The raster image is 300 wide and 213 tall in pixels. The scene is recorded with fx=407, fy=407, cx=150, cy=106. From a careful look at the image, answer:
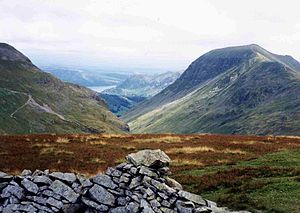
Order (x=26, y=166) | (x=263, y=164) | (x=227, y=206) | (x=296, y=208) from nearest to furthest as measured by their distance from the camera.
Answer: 1. (x=296, y=208)
2. (x=227, y=206)
3. (x=26, y=166)
4. (x=263, y=164)

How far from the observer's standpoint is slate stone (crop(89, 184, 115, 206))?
20.8m

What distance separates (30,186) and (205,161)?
16.1 meters

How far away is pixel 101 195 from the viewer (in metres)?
21.0

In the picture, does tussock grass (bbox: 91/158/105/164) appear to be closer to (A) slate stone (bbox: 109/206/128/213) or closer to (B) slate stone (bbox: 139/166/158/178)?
(B) slate stone (bbox: 139/166/158/178)

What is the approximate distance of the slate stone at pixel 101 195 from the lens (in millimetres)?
20812

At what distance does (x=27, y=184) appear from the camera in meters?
21.9

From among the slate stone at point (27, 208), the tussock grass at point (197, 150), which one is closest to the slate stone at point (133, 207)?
the slate stone at point (27, 208)

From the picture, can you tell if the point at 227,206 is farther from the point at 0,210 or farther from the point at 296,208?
the point at 0,210

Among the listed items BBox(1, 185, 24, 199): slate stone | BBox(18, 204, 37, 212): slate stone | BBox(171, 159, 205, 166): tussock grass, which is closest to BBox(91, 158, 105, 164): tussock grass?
BBox(171, 159, 205, 166): tussock grass

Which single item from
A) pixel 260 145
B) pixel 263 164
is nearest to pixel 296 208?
pixel 263 164

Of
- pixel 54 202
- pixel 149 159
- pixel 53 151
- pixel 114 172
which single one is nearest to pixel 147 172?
pixel 149 159

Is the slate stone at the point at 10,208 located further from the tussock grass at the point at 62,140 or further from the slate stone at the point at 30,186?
the tussock grass at the point at 62,140

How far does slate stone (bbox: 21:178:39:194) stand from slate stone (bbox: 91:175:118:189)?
306cm

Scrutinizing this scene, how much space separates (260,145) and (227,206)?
21.7 meters
